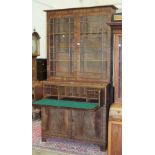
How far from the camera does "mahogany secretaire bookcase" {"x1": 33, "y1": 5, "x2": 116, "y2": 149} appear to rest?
388 centimetres

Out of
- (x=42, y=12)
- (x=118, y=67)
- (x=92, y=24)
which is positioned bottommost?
(x=118, y=67)

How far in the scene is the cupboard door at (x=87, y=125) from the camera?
385 cm

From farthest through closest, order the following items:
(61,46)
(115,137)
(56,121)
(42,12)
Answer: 1. (42,12)
2. (61,46)
3. (56,121)
4. (115,137)

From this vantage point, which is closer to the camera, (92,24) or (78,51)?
(92,24)

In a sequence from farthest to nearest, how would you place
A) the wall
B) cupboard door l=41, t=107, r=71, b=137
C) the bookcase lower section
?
the wall < cupboard door l=41, t=107, r=71, b=137 < the bookcase lower section

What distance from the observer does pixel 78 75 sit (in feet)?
14.0

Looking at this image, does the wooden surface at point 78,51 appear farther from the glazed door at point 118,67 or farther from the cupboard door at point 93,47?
the glazed door at point 118,67

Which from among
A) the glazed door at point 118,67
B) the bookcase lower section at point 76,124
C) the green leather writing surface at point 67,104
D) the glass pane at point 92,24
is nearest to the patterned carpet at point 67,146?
the bookcase lower section at point 76,124

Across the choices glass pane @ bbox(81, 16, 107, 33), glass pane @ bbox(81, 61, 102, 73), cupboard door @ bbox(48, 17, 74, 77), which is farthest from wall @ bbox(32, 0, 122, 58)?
glass pane @ bbox(81, 61, 102, 73)

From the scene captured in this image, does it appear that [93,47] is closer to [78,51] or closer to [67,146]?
[78,51]

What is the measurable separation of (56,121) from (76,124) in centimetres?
36

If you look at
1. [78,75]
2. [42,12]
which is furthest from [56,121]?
[42,12]

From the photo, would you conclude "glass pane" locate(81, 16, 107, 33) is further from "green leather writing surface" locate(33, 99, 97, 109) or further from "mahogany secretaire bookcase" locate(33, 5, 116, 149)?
"green leather writing surface" locate(33, 99, 97, 109)
